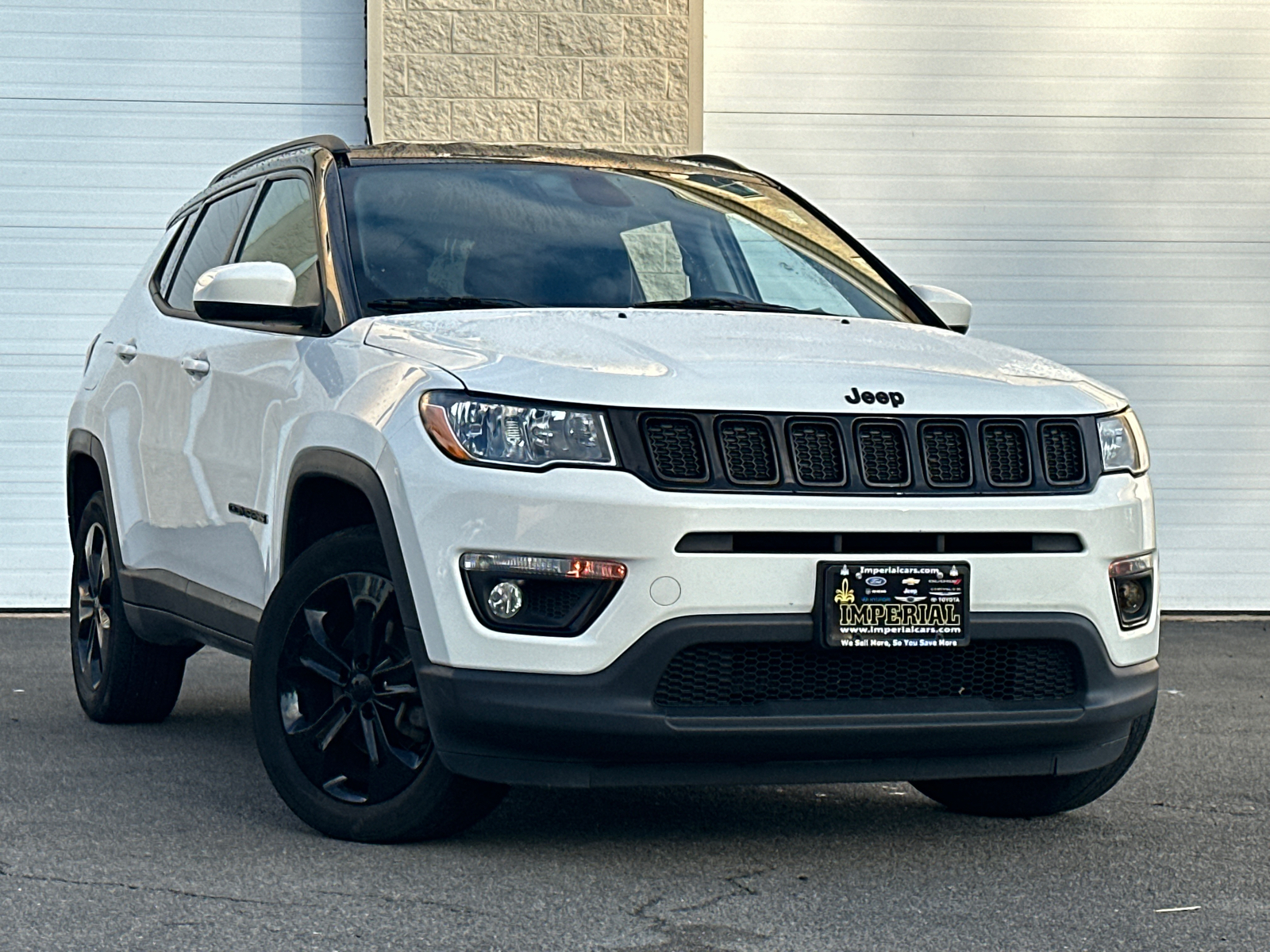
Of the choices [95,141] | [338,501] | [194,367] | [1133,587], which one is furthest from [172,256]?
[95,141]

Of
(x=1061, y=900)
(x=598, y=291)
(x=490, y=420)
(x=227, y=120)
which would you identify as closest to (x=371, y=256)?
(x=598, y=291)

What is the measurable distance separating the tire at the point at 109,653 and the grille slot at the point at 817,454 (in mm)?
2847

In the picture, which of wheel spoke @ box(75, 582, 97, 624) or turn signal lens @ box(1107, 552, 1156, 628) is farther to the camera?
wheel spoke @ box(75, 582, 97, 624)

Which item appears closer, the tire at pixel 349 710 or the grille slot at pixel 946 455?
the grille slot at pixel 946 455

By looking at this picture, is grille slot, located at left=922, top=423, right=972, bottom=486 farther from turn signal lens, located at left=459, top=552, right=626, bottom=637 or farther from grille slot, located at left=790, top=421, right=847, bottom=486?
turn signal lens, located at left=459, top=552, right=626, bottom=637

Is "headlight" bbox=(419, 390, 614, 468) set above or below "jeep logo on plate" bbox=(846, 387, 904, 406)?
below

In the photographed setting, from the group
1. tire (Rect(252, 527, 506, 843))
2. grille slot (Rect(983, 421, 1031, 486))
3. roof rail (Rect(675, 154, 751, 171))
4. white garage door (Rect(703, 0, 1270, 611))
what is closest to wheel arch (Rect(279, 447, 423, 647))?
tire (Rect(252, 527, 506, 843))

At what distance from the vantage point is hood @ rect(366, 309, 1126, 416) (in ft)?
13.6

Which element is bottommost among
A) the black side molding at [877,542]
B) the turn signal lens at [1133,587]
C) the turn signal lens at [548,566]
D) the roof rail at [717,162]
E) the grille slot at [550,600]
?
the turn signal lens at [1133,587]

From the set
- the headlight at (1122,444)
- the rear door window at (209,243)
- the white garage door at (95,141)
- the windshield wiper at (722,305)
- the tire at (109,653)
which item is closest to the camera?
the headlight at (1122,444)

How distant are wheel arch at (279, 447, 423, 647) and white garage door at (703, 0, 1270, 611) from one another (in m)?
6.46

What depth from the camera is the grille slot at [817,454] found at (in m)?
4.17

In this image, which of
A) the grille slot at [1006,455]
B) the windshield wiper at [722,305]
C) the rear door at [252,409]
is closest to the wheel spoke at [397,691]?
the rear door at [252,409]

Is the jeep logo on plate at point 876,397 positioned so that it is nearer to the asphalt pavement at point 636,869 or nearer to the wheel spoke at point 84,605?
the asphalt pavement at point 636,869
